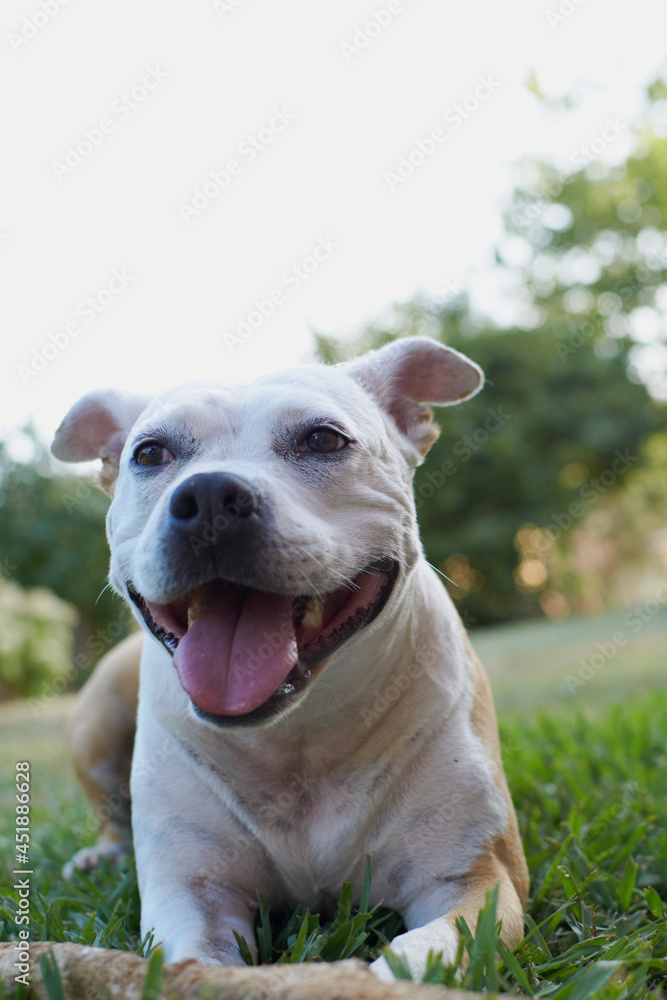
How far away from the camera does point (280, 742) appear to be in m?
2.25

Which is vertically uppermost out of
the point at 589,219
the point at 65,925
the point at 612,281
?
the point at 65,925

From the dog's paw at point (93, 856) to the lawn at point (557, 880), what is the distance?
0.08 m

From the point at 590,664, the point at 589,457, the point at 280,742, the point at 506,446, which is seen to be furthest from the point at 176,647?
the point at 589,457

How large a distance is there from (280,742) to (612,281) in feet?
57.4

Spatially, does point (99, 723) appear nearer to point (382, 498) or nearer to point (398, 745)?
point (398, 745)

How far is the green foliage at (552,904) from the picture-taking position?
5.39ft

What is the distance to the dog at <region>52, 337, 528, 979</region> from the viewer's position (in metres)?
1.92

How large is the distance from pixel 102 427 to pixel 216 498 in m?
1.28

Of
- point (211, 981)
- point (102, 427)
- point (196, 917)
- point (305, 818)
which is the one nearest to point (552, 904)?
point (305, 818)

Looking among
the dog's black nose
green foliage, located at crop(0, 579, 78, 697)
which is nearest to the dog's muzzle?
the dog's black nose

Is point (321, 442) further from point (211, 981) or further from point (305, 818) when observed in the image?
point (211, 981)

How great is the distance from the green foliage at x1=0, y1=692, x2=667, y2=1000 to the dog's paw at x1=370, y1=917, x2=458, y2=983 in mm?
38

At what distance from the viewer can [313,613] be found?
2.09 m

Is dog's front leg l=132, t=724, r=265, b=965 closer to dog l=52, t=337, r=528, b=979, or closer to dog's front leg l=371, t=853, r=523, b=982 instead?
dog l=52, t=337, r=528, b=979
